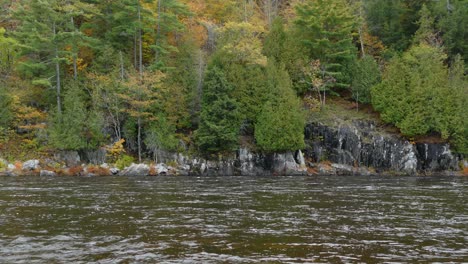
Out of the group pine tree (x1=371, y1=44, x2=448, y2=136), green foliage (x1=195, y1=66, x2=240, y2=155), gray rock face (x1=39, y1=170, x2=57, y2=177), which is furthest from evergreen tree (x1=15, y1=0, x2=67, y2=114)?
pine tree (x1=371, y1=44, x2=448, y2=136)

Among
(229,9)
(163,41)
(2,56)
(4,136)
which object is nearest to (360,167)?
(163,41)

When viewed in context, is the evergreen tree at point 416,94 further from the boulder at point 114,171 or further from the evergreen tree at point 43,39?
the evergreen tree at point 43,39

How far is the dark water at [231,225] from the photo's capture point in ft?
41.3

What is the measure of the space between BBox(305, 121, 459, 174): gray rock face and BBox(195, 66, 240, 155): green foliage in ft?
26.3

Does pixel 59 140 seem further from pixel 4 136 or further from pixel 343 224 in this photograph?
pixel 343 224

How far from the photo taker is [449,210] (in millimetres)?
20531

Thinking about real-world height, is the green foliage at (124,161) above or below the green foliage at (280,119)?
below

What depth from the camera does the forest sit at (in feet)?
148

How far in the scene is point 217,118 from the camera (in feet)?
147

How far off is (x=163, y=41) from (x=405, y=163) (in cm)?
2806

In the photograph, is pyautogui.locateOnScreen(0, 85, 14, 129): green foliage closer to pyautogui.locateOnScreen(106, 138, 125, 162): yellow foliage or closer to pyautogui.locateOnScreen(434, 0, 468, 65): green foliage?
pyautogui.locateOnScreen(106, 138, 125, 162): yellow foliage

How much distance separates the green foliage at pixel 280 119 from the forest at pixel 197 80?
0.13 m

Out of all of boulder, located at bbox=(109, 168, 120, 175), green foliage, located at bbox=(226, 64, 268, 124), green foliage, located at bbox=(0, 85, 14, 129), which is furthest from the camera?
green foliage, located at bbox=(226, 64, 268, 124)

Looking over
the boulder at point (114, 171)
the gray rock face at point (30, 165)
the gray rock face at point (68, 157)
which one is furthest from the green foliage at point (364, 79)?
the gray rock face at point (30, 165)
